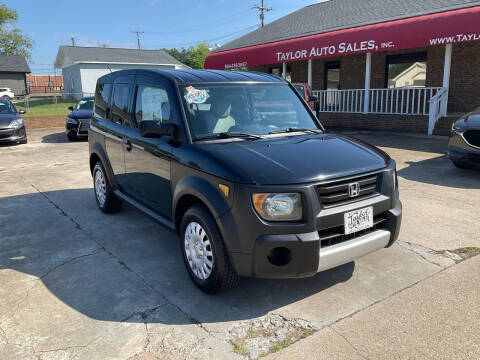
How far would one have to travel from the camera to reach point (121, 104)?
505 cm

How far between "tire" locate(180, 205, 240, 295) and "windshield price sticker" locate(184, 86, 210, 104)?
1.08m

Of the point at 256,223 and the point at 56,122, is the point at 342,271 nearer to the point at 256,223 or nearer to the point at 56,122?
the point at 256,223

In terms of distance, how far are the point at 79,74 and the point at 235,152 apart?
145 ft

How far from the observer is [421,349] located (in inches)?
107

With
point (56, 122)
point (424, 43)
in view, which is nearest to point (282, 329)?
point (424, 43)

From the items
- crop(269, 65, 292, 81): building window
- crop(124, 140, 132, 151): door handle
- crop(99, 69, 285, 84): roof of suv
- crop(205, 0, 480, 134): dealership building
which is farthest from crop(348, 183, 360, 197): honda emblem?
crop(269, 65, 292, 81): building window

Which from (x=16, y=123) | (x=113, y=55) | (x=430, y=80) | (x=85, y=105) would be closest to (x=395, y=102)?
(x=430, y=80)

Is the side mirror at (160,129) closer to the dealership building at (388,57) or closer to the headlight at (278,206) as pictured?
the headlight at (278,206)

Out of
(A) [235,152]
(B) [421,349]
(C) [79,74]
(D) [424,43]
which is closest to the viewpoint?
(B) [421,349]

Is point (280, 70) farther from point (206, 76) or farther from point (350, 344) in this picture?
point (350, 344)

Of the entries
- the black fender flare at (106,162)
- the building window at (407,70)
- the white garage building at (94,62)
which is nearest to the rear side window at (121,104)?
the black fender flare at (106,162)

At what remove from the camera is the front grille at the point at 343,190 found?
306 centimetres

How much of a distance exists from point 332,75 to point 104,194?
16.7 m

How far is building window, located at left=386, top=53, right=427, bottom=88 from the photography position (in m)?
16.1
